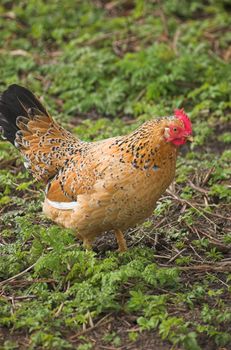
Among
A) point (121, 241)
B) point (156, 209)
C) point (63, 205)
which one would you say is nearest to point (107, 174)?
point (63, 205)

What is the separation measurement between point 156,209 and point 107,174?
1504mm

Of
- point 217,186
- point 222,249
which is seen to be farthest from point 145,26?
point 222,249

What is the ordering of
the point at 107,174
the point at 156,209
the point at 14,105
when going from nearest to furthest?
the point at 107,174 → the point at 14,105 → the point at 156,209

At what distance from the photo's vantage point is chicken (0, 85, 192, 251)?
5.87 metres

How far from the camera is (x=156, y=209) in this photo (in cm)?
735

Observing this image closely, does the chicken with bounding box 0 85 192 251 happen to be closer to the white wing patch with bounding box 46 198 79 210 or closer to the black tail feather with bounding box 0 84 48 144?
the white wing patch with bounding box 46 198 79 210

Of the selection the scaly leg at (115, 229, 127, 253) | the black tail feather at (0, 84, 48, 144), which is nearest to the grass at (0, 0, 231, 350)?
the scaly leg at (115, 229, 127, 253)

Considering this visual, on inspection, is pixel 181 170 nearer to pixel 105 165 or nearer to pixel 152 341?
pixel 105 165

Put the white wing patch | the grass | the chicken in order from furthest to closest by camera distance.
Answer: the white wing patch, the chicken, the grass

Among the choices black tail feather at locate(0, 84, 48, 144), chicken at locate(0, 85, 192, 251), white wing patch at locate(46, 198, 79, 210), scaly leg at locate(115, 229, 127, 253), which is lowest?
scaly leg at locate(115, 229, 127, 253)

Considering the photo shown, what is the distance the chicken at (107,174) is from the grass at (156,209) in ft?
0.78

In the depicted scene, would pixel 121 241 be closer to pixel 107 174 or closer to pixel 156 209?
pixel 107 174

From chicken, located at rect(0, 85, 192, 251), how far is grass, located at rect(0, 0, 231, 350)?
0.24 metres

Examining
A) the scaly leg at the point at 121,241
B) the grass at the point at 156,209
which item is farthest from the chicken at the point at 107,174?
the grass at the point at 156,209
